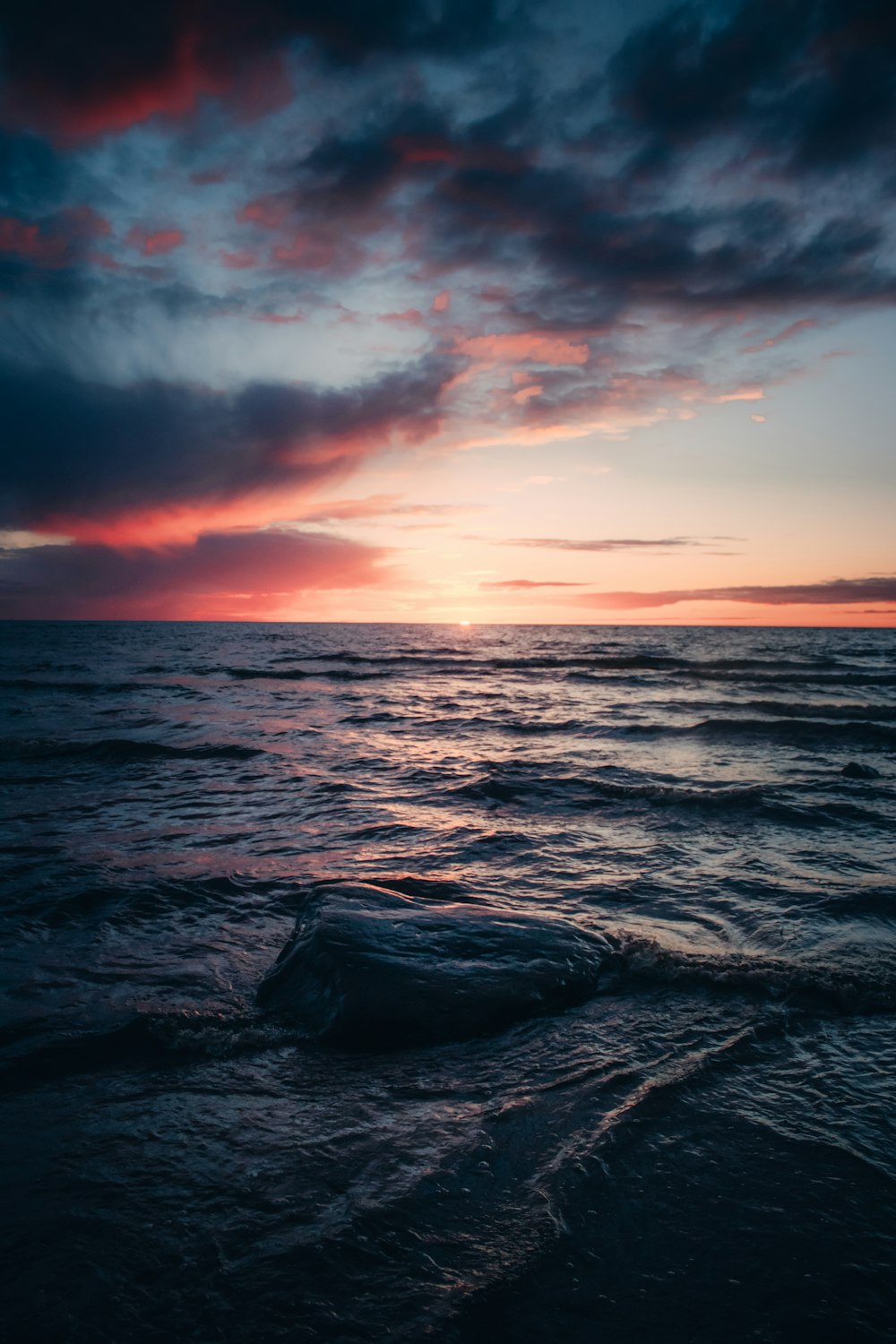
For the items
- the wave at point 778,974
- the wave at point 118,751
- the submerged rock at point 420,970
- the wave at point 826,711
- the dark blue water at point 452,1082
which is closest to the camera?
the dark blue water at point 452,1082

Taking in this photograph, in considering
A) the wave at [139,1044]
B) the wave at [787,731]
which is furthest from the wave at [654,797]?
the wave at [139,1044]

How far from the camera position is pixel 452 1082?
11.1 feet

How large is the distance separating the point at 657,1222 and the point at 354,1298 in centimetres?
116

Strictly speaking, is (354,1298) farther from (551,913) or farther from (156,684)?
(156,684)

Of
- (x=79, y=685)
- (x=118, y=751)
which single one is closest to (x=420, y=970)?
(x=118, y=751)

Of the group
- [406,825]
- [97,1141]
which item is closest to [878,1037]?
[97,1141]

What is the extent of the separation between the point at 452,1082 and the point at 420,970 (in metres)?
0.86

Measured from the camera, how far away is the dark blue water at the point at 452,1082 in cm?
221

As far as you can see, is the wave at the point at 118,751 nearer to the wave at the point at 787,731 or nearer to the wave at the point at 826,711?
the wave at the point at 787,731

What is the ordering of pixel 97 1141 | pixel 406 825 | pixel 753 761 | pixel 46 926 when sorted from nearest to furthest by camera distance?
pixel 97 1141 < pixel 46 926 < pixel 406 825 < pixel 753 761

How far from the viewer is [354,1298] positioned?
2.16 m

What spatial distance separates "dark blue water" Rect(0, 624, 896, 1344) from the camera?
2.21 m

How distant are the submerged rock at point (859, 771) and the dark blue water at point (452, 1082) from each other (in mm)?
3260

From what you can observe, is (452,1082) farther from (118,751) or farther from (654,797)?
(118,751)
